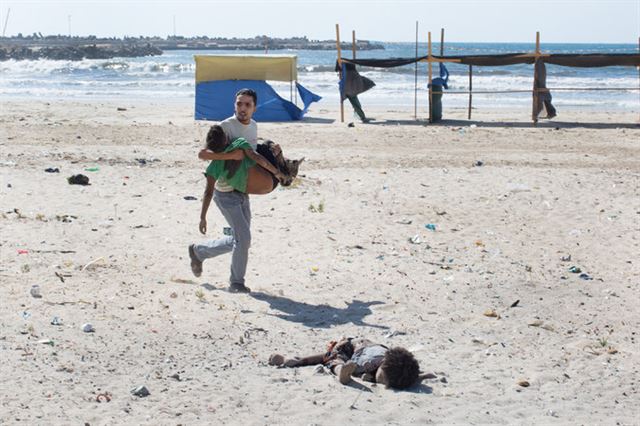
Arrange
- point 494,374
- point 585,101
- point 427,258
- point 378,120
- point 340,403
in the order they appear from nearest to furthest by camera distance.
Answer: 1. point 340,403
2. point 494,374
3. point 427,258
4. point 378,120
5. point 585,101

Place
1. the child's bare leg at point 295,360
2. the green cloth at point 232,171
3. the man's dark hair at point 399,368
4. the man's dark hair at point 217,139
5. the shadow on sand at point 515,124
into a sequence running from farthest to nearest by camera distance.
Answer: the shadow on sand at point 515,124
the green cloth at point 232,171
the man's dark hair at point 217,139
the child's bare leg at point 295,360
the man's dark hair at point 399,368

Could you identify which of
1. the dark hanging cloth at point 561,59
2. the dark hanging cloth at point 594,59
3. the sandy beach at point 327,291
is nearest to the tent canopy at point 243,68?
the dark hanging cloth at point 561,59

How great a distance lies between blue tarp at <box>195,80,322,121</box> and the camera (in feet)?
67.8

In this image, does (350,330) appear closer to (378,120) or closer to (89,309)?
(89,309)

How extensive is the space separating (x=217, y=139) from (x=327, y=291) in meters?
1.55

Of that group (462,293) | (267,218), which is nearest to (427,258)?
(462,293)

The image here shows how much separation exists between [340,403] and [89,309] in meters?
2.32

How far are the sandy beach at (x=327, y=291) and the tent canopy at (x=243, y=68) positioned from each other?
6832mm

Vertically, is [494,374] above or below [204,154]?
below

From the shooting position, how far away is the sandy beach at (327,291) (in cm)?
505

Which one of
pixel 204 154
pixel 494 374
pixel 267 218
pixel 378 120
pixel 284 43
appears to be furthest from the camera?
pixel 284 43

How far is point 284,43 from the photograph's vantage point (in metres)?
121

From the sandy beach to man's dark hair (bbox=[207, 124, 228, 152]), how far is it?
1.11m

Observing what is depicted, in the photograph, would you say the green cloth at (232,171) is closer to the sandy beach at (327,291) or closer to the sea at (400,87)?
the sandy beach at (327,291)
